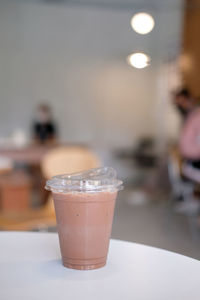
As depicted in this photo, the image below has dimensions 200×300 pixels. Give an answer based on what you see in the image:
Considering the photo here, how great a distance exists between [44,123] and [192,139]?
179 inches

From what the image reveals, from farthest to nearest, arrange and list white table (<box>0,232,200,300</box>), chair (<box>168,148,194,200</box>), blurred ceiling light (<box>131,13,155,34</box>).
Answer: blurred ceiling light (<box>131,13,155,34</box>) < chair (<box>168,148,194,200</box>) < white table (<box>0,232,200,300</box>)

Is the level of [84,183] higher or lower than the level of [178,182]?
higher

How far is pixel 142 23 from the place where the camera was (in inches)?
329

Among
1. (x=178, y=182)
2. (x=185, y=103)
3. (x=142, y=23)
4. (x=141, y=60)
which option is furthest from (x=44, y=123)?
(x=141, y=60)

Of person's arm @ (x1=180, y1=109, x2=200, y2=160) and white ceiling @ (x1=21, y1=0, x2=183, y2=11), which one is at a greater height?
white ceiling @ (x1=21, y1=0, x2=183, y2=11)

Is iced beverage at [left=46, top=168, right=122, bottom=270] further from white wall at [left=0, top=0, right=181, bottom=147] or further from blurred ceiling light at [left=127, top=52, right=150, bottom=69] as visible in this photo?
white wall at [left=0, top=0, right=181, bottom=147]

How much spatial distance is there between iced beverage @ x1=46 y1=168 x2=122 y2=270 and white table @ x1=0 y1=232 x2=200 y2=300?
0.11 ft

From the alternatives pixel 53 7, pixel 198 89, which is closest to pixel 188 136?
pixel 198 89

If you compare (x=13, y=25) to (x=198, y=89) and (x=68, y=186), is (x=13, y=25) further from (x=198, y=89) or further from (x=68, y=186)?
(x=68, y=186)

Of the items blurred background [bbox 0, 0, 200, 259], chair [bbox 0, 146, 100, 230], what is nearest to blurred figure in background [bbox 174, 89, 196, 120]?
blurred background [bbox 0, 0, 200, 259]

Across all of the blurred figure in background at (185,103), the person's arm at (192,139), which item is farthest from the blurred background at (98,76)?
the person's arm at (192,139)

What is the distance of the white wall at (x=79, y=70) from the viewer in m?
9.08

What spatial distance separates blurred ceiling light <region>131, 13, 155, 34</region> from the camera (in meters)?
8.17

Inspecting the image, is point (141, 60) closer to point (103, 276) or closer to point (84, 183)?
point (84, 183)
